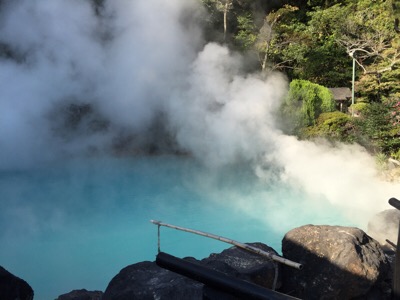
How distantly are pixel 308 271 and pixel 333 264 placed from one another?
0.27 meters

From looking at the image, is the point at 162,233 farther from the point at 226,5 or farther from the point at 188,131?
the point at 226,5

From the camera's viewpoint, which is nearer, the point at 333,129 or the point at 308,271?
the point at 308,271

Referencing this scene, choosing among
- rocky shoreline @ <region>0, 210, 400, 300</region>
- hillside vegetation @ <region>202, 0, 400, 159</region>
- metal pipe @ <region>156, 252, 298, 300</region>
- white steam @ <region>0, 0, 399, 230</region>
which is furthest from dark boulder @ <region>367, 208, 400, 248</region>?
hillside vegetation @ <region>202, 0, 400, 159</region>

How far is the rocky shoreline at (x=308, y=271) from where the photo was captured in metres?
3.71

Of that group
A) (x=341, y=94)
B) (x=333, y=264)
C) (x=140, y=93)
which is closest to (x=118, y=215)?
(x=333, y=264)

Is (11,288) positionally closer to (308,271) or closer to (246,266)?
(246,266)

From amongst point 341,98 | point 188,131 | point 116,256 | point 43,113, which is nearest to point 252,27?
point 341,98

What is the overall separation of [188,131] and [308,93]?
3.54 metres

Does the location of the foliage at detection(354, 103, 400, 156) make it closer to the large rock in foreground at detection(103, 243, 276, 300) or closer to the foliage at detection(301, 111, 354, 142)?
the foliage at detection(301, 111, 354, 142)

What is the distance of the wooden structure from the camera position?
42.6 ft

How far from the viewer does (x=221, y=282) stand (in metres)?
1.27

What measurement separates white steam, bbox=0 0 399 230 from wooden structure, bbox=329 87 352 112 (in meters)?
2.06

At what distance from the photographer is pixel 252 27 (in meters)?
13.8

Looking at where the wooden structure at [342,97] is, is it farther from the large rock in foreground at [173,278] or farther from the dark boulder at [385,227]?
the large rock in foreground at [173,278]
